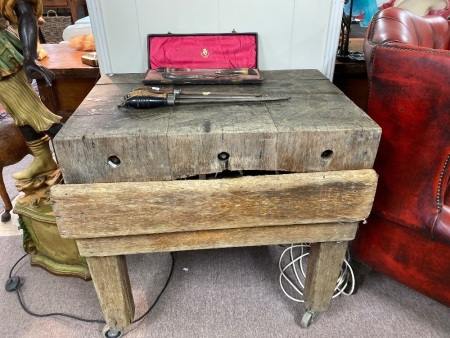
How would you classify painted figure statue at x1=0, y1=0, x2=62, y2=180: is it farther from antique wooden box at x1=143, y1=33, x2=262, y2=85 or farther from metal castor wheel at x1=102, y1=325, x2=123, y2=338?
metal castor wheel at x1=102, y1=325, x2=123, y2=338

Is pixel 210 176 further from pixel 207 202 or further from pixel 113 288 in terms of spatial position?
pixel 113 288

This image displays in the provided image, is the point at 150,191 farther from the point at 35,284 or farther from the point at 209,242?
the point at 35,284

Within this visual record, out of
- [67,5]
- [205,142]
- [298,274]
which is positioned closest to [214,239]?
[205,142]

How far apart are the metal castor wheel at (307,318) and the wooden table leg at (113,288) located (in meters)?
0.48

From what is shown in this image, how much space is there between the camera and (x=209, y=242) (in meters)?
0.84

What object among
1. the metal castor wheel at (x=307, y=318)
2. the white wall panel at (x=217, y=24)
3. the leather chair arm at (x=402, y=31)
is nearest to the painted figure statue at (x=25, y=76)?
the white wall panel at (x=217, y=24)

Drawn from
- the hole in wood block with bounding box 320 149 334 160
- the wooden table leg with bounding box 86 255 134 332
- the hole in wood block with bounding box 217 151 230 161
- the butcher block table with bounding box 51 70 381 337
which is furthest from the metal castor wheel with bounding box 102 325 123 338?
the hole in wood block with bounding box 320 149 334 160

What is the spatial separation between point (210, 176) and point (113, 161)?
0.23 meters

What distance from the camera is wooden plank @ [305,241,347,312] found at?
917 millimetres

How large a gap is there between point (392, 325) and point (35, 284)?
111 centimetres

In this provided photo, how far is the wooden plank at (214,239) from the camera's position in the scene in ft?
2.68

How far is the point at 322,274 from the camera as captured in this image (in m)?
0.96

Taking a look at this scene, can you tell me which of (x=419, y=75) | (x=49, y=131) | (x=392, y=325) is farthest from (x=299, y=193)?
(x=49, y=131)

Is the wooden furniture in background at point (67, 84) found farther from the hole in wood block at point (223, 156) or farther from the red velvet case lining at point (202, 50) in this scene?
the hole in wood block at point (223, 156)
